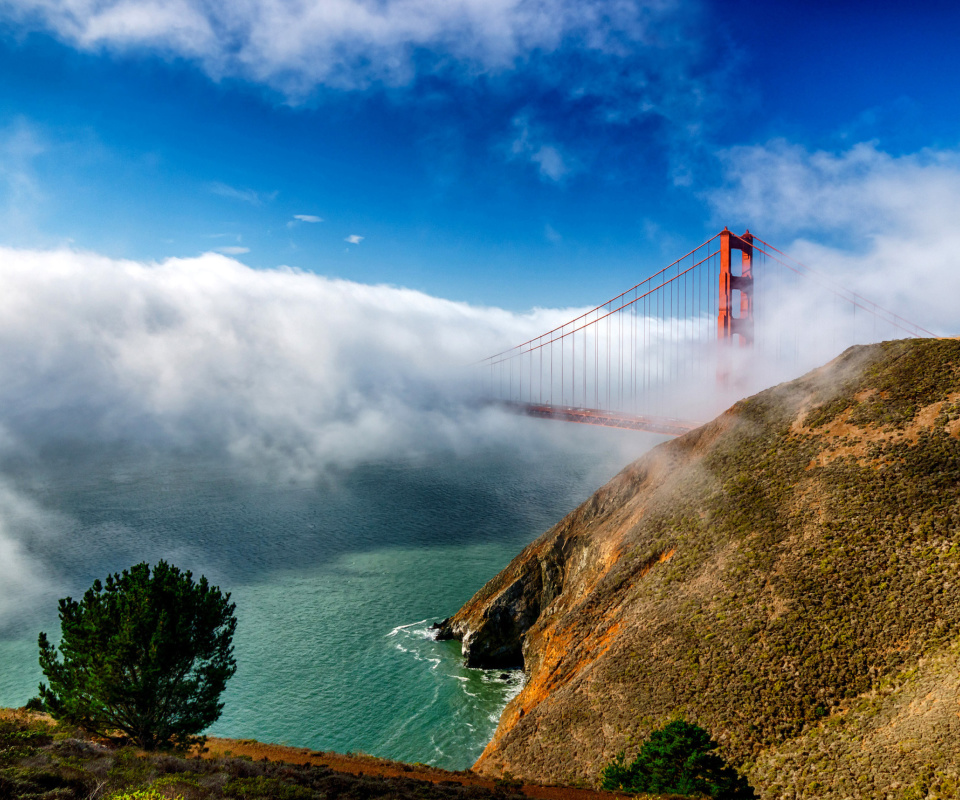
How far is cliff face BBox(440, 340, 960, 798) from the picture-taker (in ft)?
66.8

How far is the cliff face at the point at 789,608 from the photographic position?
20.4 meters

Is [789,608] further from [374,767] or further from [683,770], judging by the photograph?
[374,767]

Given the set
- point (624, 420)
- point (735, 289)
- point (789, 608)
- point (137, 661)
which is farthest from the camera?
point (624, 420)

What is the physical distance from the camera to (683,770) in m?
18.1

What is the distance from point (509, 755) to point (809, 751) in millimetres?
13044

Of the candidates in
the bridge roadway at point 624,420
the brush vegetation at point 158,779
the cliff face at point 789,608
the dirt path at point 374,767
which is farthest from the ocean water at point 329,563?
the bridge roadway at point 624,420

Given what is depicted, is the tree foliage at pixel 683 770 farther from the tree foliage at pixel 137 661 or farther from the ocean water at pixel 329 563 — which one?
the tree foliage at pixel 137 661

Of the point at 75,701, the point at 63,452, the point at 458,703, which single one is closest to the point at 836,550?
the point at 458,703

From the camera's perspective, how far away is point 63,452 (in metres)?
165

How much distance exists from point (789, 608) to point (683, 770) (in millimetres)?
11099

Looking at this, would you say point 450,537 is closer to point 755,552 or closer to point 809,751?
point 755,552

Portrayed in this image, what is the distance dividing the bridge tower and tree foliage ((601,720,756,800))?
136 ft

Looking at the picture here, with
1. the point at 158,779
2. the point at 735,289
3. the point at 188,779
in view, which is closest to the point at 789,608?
the point at 188,779

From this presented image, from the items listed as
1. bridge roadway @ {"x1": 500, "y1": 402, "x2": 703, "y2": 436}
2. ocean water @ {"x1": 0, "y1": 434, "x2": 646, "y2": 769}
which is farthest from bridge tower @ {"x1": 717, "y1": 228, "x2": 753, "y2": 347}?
ocean water @ {"x1": 0, "y1": 434, "x2": 646, "y2": 769}
